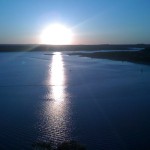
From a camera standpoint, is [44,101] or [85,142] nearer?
[85,142]

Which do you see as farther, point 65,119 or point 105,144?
point 65,119

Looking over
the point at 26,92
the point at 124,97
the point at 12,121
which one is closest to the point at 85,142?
the point at 12,121

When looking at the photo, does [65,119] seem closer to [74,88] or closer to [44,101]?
[44,101]

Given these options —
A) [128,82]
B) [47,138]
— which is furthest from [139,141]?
[128,82]

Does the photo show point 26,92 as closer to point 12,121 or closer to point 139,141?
point 12,121

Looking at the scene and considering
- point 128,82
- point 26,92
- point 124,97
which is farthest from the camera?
point 128,82

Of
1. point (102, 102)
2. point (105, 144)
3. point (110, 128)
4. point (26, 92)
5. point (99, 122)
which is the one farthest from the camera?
point (26, 92)

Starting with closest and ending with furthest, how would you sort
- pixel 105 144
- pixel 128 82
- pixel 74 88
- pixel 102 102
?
pixel 105 144
pixel 102 102
pixel 74 88
pixel 128 82

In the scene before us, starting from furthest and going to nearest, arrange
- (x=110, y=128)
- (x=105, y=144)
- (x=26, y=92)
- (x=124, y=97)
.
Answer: (x=26, y=92), (x=124, y=97), (x=110, y=128), (x=105, y=144)
